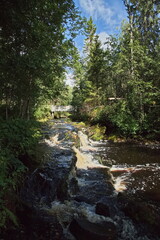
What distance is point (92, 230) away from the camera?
9.67ft

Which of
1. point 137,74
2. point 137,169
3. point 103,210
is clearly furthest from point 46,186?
point 137,74

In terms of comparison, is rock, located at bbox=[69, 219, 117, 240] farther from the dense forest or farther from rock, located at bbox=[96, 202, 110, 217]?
the dense forest

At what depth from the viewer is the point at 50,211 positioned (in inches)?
144

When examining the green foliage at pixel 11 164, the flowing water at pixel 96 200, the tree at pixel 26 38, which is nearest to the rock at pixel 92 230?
the flowing water at pixel 96 200

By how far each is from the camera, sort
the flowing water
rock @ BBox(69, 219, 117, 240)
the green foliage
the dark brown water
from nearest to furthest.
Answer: the green foliage < rock @ BBox(69, 219, 117, 240) < the flowing water < the dark brown water

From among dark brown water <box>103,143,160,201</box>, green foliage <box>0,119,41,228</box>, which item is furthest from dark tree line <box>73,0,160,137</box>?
green foliage <box>0,119,41,228</box>

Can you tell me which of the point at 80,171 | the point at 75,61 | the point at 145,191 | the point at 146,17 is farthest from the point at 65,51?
the point at 146,17

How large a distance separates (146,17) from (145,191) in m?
19.4

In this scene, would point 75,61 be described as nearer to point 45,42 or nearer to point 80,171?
point 45,42

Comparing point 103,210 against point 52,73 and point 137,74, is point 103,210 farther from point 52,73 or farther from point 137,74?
point 137,74

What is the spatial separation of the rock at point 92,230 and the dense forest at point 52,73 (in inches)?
52.5

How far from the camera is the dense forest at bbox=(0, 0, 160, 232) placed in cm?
399

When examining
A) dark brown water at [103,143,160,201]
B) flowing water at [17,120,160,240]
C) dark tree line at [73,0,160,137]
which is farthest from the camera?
dark tree line at [73,0,160,137]

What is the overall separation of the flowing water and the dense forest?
2.73 feet
